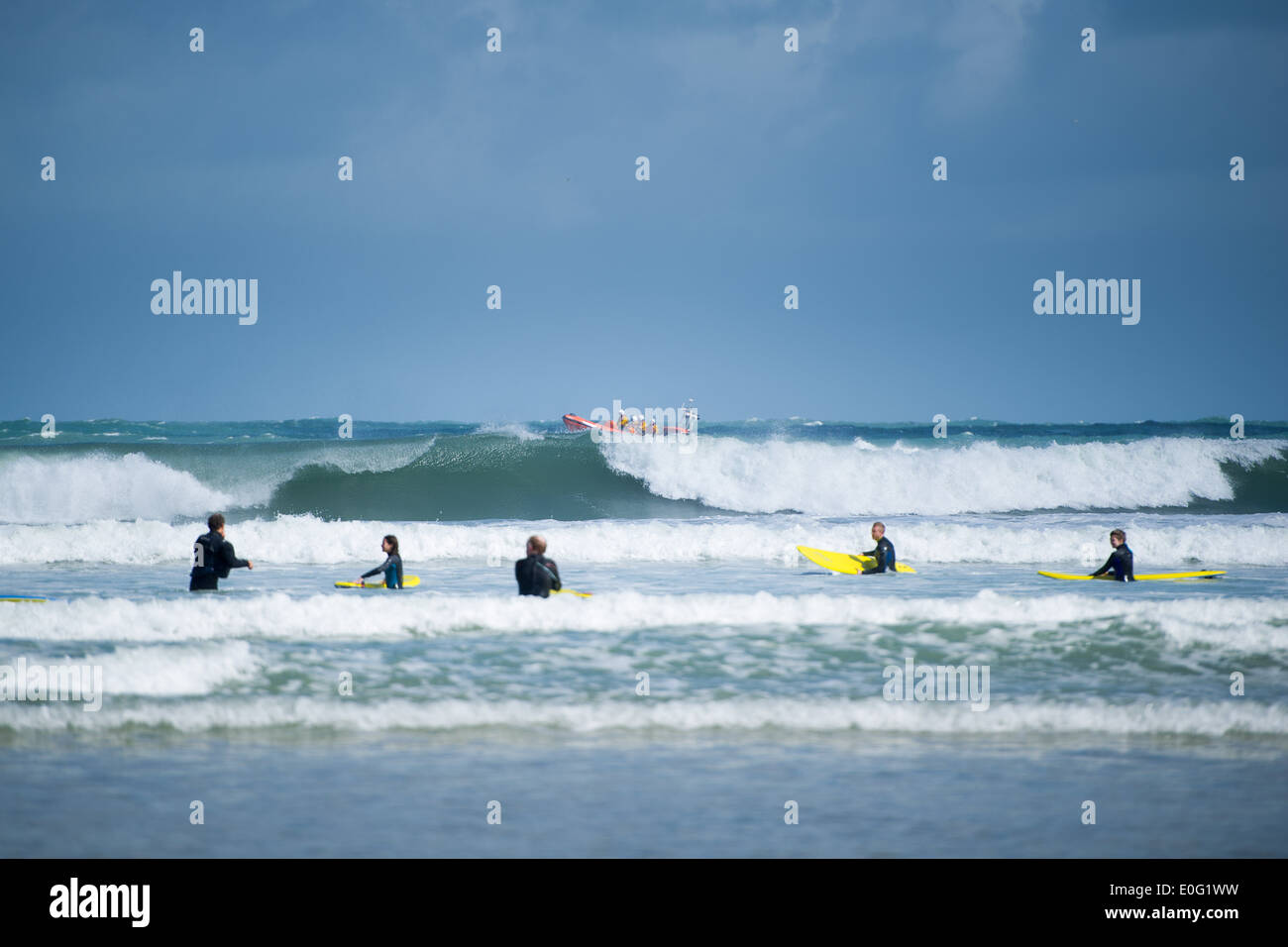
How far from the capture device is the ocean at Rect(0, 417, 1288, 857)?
6035 mm

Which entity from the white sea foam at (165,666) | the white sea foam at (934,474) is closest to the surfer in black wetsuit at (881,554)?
the white sea foam at (165,666)

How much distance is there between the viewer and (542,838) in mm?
5828

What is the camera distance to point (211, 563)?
43.6 ft

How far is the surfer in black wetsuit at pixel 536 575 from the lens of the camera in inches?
457

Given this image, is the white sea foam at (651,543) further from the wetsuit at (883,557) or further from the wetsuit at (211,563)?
the wetsuit at (211,563)

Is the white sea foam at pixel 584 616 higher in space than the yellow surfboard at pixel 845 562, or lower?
lower

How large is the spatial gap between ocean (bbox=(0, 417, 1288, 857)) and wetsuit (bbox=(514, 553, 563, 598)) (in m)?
0.29

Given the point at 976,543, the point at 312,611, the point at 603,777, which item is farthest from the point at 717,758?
the point at 976,543

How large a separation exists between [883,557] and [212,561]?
31.9ft

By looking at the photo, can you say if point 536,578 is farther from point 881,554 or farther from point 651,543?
point 651,543

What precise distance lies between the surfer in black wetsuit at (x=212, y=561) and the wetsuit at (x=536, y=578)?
4051 millimetres

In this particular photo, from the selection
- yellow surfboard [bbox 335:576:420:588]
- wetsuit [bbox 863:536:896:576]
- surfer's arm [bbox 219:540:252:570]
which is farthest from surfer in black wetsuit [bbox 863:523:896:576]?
surfer's arm [bbox 219:540:252:570]

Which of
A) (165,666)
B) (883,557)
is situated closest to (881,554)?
(883,557)

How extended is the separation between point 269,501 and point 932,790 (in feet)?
80.3
